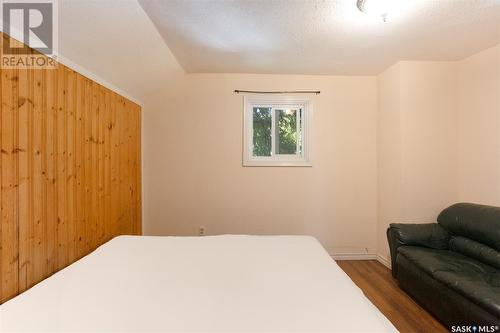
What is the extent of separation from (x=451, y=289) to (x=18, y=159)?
306cm

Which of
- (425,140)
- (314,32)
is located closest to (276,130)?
(314,32)

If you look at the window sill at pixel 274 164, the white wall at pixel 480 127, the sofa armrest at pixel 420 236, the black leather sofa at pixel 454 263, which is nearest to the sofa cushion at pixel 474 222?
the black leather sofa at pixel 454 263

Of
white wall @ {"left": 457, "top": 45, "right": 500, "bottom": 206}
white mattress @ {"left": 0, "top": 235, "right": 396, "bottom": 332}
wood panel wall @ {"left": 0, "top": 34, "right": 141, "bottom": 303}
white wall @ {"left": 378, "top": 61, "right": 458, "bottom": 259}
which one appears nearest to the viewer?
white mattress @ {"left": 0, "top": 235, "right": 396, "bottom": 332}

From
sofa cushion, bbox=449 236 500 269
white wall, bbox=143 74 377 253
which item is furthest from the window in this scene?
sofa cushion, bbox=449 236 500 269

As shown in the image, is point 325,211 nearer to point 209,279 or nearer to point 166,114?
point 209,279

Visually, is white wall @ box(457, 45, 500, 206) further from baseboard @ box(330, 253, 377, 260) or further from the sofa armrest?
baseboard @ box(330, 253, 377, 260)

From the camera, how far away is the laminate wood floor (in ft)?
6.25

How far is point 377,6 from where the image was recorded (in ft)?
5.55

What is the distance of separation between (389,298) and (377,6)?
99.2 inches

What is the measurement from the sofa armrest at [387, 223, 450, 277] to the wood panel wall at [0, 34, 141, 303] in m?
2.95

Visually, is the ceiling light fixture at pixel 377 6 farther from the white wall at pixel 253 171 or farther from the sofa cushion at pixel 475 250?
the sofa cushion at pixel 475 250

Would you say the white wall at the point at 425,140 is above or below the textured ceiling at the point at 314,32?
below

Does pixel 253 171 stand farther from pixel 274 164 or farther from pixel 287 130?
pixel 287 130

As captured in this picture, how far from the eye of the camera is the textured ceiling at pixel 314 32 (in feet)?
5.89
